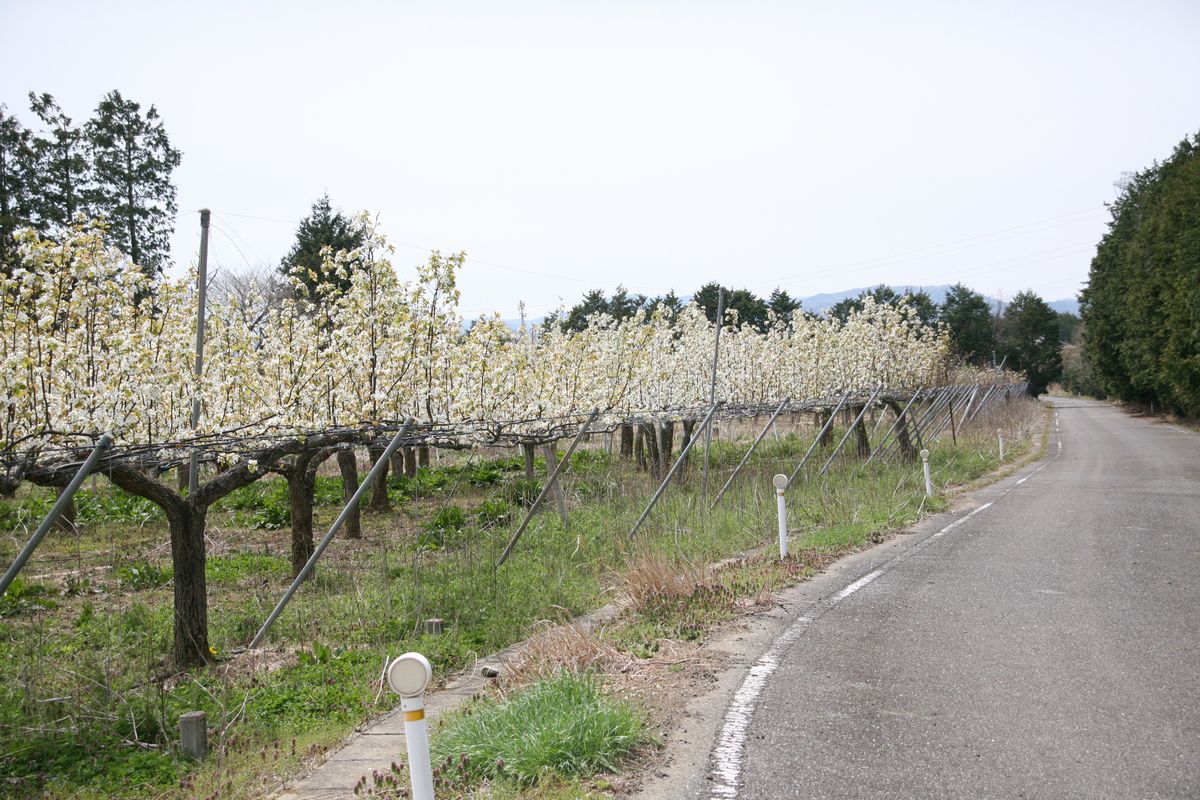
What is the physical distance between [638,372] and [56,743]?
13563 millimetres

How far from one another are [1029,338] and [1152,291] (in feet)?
138

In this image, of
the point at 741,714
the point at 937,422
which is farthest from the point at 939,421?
the point at 741,714

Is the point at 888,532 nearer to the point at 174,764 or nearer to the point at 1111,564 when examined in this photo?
the point at 1111,564

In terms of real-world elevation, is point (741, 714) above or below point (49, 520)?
below

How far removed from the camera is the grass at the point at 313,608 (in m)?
6.04

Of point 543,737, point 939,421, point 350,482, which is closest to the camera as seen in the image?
point 543,737

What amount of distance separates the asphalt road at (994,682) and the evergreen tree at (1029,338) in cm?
7696

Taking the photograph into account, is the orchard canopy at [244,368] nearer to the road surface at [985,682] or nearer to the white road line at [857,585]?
the white road line at [857,585]

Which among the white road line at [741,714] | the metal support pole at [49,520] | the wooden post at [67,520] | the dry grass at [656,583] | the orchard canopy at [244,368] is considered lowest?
the wooden post at [67,520]

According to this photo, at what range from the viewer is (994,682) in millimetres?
6105

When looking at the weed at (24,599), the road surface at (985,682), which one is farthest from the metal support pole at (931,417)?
the weed at (24,599)

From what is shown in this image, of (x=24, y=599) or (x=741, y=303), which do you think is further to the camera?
(x=741, y=303)

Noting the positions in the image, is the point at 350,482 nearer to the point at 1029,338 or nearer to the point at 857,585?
the point at 857,585

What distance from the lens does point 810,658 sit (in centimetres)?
686
